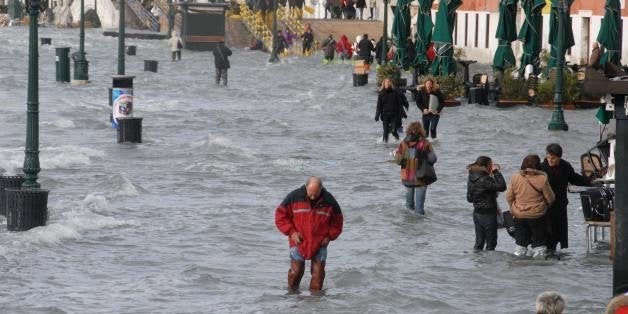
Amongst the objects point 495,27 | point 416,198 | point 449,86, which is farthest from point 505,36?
point 495,27

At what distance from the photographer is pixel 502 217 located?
21469mm

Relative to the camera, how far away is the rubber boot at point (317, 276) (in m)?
18.7

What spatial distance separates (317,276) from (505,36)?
27424 millimetres

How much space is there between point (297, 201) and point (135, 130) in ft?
63.5

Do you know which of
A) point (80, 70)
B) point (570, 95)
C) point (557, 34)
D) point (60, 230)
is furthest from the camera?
point (80, 70)

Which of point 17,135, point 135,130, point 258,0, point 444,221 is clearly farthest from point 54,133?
point 258,0

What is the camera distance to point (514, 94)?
45406mm

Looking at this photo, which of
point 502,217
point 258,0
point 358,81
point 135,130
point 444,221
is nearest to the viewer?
point 502,217

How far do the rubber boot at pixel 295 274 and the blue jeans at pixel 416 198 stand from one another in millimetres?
5556

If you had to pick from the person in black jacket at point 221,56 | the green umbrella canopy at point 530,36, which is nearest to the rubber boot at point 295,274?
the green umbrella canopy at point 530,36

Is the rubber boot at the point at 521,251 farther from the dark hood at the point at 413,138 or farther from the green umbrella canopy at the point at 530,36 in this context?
the green umbrella canopy at the point at 530,36

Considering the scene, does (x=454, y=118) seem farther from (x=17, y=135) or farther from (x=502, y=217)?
(x=502, y=217)

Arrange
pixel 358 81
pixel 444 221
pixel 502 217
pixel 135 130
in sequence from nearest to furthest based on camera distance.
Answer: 1. pixel 502 217
2. pixel 444 221
3. pixel 135 130
4. pixel 358 81

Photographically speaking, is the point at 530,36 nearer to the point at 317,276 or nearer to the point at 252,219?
the point at 252,219
